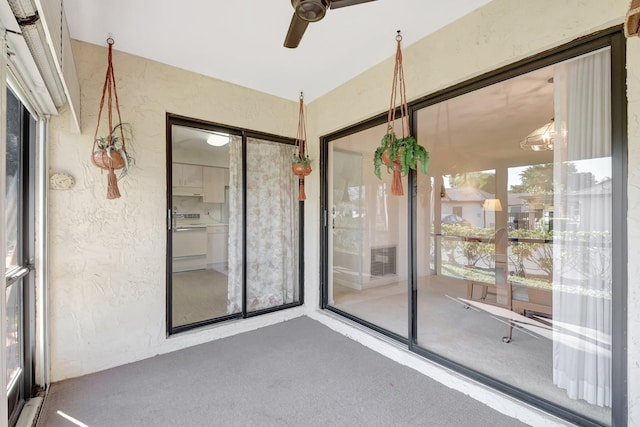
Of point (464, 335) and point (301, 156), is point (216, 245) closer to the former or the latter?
point (301, 156)

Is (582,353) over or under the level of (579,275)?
under

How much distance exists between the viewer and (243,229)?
3039 millimetres

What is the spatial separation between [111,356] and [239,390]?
3.83ft

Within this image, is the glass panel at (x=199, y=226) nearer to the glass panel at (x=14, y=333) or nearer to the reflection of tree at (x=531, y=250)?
the glass panel at (x=14, y=333)

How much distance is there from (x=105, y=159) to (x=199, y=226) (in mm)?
2801

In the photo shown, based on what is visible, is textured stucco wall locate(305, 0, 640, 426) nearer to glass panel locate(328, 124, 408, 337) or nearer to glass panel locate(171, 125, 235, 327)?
glass panel locate(328, 124, 408, 337)

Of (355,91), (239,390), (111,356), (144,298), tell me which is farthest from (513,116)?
(111,356)

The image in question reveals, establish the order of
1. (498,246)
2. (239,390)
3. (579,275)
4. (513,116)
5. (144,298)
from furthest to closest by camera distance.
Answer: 1. (498,246)
2. (513,116)
3. (144,298)
4. (239,390)
5. (579,275)

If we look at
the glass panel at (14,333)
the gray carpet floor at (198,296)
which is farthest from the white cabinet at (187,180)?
the glass panel at (14,333)

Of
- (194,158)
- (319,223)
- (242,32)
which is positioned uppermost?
(242,32)

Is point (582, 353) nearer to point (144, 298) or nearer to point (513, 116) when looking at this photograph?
point (513, 116)

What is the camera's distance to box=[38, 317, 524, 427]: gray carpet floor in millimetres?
1720

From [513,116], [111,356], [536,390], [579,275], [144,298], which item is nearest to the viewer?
[579,275]

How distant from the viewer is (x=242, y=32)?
2.11 m
